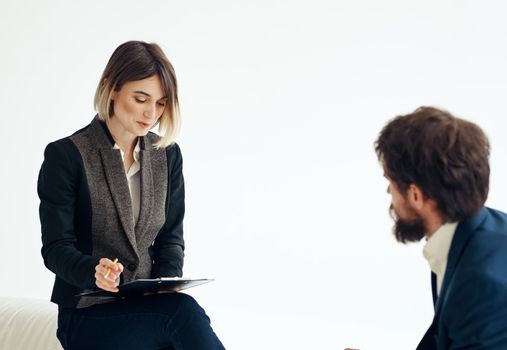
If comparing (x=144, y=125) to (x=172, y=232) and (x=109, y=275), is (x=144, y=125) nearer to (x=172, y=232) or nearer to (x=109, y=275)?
(x=172, y=232)

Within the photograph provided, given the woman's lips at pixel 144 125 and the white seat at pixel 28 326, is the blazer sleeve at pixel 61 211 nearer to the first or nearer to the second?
the woman's lips at pixel 144 125

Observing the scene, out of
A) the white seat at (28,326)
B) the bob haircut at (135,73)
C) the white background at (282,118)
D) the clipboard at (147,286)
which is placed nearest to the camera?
the clipboard at (147,286)

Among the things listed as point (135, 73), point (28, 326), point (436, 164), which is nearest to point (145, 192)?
point (135, 73)

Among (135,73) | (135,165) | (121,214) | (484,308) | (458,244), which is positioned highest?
(135,73)

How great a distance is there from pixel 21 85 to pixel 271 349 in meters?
2.53

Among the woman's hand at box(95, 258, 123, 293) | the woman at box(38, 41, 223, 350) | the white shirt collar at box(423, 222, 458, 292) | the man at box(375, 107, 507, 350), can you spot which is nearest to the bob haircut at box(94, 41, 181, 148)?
the woman at box(38, 41, 223, 350)

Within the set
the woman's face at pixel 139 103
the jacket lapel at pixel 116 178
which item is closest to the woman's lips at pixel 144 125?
the woman's face at pixel 139 103

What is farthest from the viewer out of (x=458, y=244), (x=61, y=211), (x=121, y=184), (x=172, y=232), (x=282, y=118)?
(x=282, y=118)

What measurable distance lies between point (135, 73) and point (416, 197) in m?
0.91

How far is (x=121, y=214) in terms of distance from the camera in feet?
7.87

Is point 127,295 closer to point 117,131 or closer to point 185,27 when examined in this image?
point 117,131

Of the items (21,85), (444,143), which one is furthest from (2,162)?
(444,143)

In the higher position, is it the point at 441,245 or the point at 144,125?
the point at 144,125

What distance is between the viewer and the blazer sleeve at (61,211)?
89.5 inches
